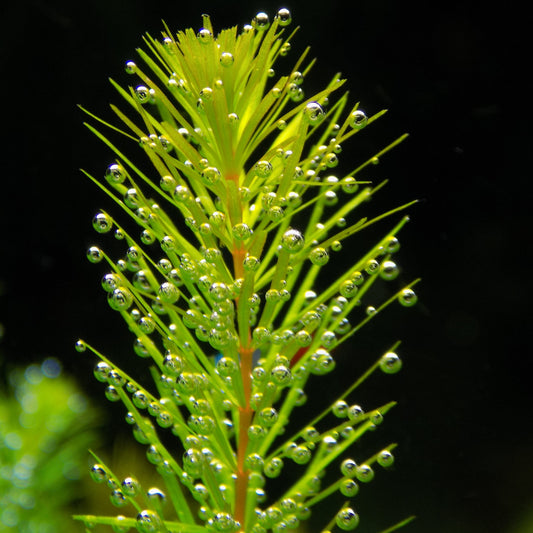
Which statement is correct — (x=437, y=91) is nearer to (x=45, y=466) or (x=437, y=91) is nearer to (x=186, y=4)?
(x=186, y=4)

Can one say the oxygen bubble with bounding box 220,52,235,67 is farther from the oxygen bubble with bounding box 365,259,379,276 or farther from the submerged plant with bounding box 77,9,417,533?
the oxygen bubble with bounding box 365,259,379,276

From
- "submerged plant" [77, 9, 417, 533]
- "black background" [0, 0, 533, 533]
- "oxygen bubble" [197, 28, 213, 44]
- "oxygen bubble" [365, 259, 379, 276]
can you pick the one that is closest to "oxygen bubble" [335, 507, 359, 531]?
"submerged plant" [77, 9, 417, 533]

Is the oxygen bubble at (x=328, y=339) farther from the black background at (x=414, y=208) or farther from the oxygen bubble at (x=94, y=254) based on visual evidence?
the black background at (x=414, y=208)

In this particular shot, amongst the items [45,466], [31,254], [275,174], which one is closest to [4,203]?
[31,254]

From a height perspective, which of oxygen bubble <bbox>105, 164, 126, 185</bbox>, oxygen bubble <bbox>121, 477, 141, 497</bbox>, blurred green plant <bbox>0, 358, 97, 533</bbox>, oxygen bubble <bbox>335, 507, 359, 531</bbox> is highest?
oxygen bubble <bbox>105, 164, 126, 185</bbox>

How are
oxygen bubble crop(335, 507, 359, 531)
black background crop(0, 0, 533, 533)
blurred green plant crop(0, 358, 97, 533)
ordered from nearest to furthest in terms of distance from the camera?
oxygen bubble crop(335, 507, 359, 531) → blurred green plant crop(0, 358, 97, 533) → black background crop(0, 0, 533, 533)
